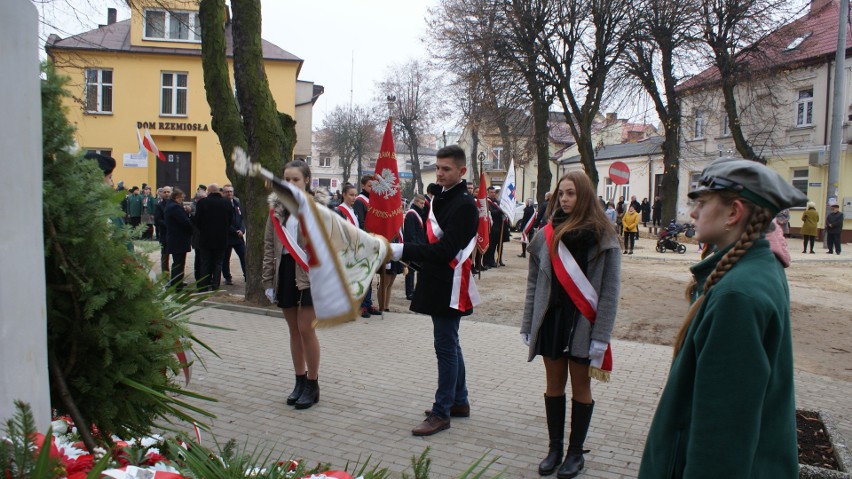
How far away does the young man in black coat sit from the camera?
4.65 metres

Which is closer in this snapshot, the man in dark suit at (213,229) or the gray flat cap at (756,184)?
the gray flat cap at (756,184)

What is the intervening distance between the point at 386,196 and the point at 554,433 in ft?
13.5

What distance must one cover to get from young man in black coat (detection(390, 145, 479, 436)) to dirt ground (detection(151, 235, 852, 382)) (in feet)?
8.61

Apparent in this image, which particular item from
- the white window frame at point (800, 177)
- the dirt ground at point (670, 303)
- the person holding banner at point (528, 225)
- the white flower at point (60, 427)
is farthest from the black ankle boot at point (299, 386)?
the white window frame at point (800, 177)

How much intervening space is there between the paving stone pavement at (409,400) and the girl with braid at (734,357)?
1.76 meters

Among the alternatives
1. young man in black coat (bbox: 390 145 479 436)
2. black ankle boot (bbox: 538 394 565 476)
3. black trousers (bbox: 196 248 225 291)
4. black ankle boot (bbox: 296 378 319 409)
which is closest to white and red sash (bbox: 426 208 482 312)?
young man in black coat (bbox: 390 145 479 436)

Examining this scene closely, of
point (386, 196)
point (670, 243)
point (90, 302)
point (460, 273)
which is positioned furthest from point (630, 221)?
point (90, 302)

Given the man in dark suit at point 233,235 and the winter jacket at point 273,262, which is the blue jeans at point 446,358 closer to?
the winter jacket at point 273,262

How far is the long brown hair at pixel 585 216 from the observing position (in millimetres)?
4180

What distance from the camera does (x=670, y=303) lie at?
12336 mm

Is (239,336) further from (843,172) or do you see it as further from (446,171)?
(843,172)

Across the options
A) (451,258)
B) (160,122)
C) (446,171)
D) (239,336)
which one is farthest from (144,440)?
(160,122)

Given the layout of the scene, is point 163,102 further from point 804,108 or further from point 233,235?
point 804,108

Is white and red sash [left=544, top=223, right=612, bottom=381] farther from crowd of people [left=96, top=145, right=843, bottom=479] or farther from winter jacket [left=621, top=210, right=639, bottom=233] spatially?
winter jacket [left=621, top=210, right=639, bottom=233]
